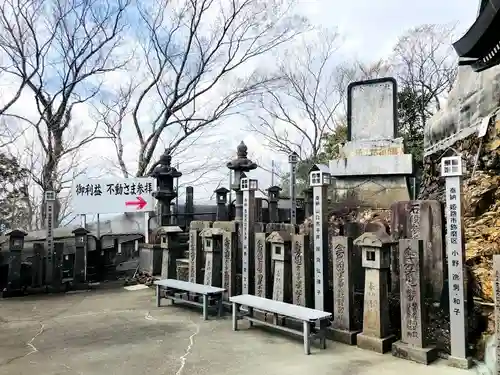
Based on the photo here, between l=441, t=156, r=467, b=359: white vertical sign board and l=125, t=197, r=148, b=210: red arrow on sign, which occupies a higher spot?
l=125, t=197, r=148, b=210: red arrow on sign

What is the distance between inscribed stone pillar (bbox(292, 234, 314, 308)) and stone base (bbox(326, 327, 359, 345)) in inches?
22.3

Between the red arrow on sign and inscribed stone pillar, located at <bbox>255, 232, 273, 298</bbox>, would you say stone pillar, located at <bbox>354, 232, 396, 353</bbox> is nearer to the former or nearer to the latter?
inscribed stone pillar, located at <bbox>255, 232, 273, 298</bbox>

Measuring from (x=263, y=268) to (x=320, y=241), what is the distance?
4.11 ft

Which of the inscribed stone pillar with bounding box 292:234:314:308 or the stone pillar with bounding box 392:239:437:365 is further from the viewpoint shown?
the inscribed stone pillar with bounding box 292:234:314:308

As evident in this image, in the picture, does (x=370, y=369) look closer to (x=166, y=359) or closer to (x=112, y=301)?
(x=166, y=359)

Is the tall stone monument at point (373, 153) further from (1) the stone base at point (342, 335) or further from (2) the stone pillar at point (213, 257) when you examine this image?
(1) the stone base at point (342, 335)

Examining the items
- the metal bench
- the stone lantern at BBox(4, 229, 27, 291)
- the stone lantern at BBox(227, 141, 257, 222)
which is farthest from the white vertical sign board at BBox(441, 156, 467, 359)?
the stone lantern at BBox(4, 229, 27, 291)

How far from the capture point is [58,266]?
10.1 meters

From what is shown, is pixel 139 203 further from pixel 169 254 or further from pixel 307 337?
pixel 307 337

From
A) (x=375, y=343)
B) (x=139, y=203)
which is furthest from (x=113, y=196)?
(x=375, y=343)

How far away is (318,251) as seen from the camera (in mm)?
6109

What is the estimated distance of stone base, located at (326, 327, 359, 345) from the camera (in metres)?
5.48

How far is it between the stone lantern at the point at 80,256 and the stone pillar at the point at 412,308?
840 centimetres

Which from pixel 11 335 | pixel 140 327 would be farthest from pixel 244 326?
pixel 11 335
